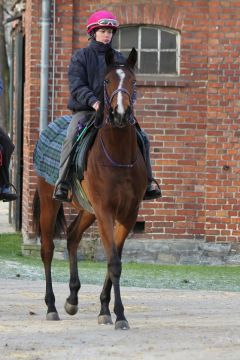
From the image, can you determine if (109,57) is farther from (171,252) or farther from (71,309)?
(171,252)

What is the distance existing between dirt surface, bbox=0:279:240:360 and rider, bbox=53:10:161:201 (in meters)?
1.21

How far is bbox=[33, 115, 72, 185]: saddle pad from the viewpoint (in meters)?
12.3

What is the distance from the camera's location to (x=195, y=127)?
18734 mm

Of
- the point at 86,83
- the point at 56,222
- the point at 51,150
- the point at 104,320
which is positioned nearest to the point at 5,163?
the point at 51,150

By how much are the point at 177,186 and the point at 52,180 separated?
6664 mm

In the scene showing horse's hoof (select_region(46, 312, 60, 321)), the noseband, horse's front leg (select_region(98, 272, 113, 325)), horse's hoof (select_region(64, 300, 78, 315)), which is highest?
the noseband

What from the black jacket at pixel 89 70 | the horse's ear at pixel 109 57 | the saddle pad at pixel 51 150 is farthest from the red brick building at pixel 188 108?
the horse's ear at pixel 109 57

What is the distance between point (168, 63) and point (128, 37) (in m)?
0.73

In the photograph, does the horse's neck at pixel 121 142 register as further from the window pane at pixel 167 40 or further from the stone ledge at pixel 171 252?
the window pane at pixel 167 40

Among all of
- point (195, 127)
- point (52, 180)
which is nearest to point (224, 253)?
point (195, 127)

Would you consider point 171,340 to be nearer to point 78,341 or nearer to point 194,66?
point 78,341

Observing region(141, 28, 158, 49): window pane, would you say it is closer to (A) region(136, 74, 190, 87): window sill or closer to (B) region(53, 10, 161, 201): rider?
(A) region(136, 74, 190, 87): window sill

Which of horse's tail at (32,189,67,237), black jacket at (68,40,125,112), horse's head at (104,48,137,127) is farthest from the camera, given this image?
horse's tail at (32,189,67,237)

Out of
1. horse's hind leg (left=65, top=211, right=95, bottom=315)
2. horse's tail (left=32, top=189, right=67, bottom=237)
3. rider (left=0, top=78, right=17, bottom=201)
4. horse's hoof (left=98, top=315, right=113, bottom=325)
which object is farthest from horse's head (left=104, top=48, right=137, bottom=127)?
rider (left=0, top=78, right=17, bottom=201)
